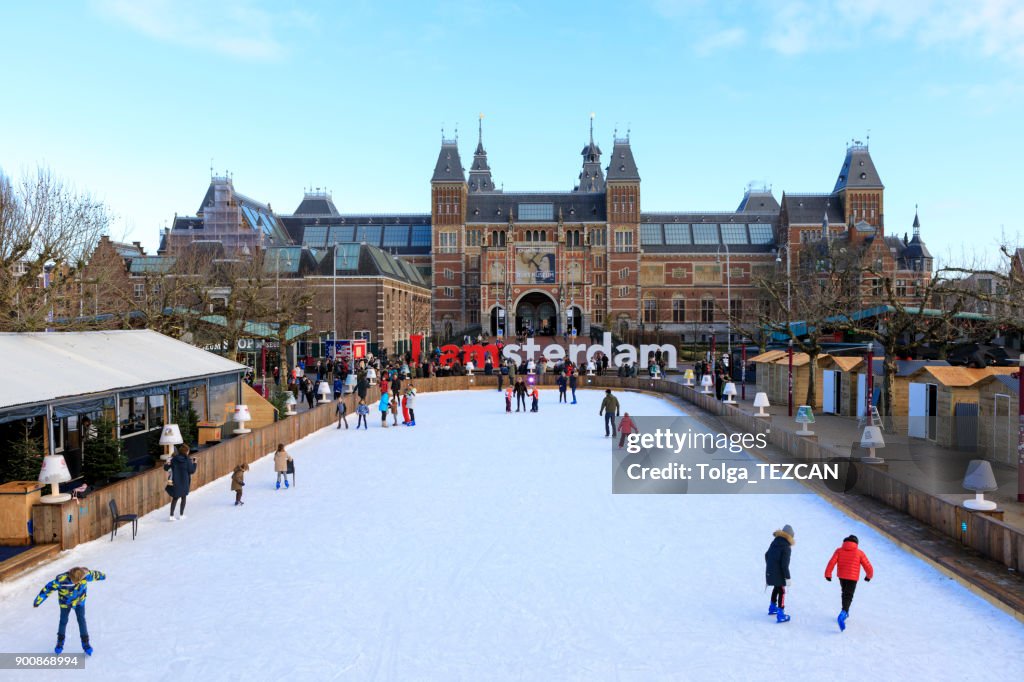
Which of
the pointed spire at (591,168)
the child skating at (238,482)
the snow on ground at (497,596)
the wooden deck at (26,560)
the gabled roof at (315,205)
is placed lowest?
the snow on ground at (497,596)

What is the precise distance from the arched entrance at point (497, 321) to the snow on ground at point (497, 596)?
→ 5183cm

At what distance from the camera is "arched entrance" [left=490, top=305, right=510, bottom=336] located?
65625mm

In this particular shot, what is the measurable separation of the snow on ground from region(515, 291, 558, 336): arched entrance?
5906 centimetres

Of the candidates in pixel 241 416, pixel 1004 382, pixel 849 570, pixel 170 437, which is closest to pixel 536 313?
pixel 241 416

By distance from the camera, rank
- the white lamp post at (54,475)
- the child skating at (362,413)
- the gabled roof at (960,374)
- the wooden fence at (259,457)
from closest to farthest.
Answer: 1. the wooden fence at (259,457)
2. the white lamp post at (54,475)
3. the gabled roof at (960,374)
4. the child skating at (362,413)

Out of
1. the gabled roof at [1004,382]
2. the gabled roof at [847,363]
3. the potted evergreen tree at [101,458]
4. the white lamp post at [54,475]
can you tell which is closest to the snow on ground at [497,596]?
the white lamp post at [54,475]

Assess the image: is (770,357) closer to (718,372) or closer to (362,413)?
(718,372)

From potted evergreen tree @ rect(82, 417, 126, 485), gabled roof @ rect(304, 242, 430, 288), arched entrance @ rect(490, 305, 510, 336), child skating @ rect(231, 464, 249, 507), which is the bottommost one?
child skating @ rect(231, 464, 249, 507)

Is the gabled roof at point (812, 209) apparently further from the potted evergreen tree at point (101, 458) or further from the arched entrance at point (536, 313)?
the potted evergreen tree at point (101, 458)

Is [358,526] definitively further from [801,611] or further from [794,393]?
[794,393]

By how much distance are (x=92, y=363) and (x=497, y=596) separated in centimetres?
1041

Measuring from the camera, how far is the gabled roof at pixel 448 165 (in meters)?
69.3

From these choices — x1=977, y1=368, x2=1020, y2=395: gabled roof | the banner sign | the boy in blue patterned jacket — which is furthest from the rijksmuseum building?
the boy in blue patterned jacket

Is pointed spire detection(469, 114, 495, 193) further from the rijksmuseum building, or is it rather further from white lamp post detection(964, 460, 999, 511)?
white lamp post detection(964, 460, 999, 511)
